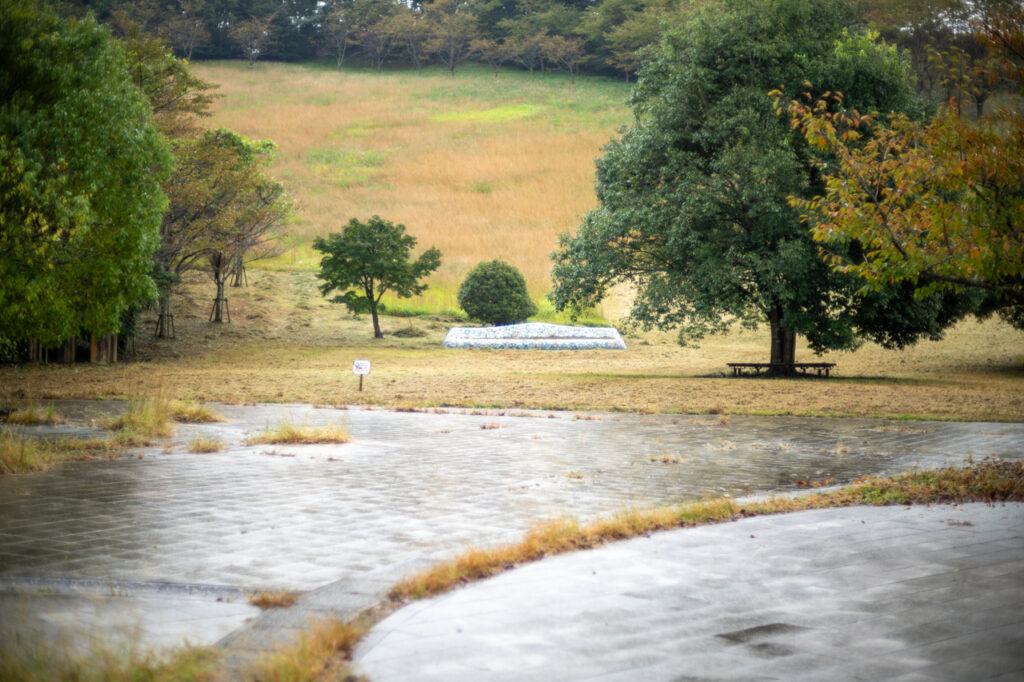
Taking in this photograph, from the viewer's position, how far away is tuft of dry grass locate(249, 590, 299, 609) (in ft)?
14.6

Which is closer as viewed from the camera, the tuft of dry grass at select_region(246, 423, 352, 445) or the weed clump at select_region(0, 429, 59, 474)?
the weed clump at select_region(0, 429, 59, 474)

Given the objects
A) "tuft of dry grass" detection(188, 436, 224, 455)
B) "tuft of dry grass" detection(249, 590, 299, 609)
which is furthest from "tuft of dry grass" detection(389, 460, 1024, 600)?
"tuft of dry grass" detection(188, 436, 224, 455)

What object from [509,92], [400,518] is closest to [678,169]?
[400,518]

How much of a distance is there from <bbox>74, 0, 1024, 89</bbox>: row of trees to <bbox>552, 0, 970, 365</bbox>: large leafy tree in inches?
2341

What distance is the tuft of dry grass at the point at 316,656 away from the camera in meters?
3.42

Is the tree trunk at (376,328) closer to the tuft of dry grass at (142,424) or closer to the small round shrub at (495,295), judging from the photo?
the small round shrub at (495,295)

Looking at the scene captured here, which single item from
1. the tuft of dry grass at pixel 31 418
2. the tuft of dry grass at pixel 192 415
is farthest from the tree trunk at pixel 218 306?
the tuft of dry grass at pixel 31 418

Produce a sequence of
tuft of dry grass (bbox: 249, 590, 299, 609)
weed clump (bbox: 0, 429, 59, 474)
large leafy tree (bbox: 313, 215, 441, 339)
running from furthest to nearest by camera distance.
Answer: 1. large leafy tree (bbox: 313, 215, 441, 339)
2. weed clump (bbox: 0, 429, 59, 474)
3. tuft of dry grass (bbox: 249, 590, 299, 609)

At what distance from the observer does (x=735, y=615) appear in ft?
14.1

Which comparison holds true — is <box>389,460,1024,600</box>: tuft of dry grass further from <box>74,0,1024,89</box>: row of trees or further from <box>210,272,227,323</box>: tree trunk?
<box>74,0,1024,89</box>: row of trees

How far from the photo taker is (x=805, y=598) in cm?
460

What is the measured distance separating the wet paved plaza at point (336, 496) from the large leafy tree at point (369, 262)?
1996 centimetres

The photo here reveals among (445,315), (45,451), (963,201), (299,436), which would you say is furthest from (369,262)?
(963,201)

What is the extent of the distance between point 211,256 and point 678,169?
62.8 feet
